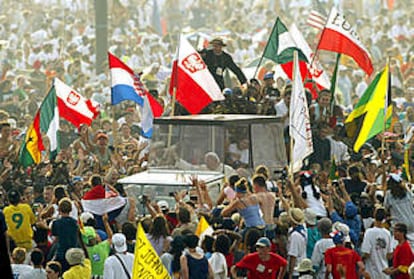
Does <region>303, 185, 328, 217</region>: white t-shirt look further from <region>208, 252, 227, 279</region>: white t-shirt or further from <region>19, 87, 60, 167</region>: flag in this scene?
<region>19, 87, 60, 167</region>: flag

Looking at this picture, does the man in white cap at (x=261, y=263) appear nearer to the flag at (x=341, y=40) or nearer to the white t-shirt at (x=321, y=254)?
the white t-shirt at (x=321, y=254)

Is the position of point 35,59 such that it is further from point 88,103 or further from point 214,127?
point 214,127

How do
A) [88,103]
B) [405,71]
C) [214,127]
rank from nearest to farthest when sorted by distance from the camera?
[214,127]
[88,103]
[405,71]

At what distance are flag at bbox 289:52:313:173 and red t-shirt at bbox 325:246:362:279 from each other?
2.75 metres

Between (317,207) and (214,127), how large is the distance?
2.51 m

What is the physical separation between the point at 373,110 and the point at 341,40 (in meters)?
2.42

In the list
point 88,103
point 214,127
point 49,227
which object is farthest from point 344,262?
point 88,103

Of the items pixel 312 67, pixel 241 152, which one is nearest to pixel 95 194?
pixel 241 152

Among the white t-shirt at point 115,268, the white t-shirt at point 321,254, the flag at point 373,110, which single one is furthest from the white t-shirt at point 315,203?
the white t-shirt at point 115,268

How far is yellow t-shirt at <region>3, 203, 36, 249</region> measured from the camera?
1441 cm

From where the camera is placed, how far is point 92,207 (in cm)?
1517

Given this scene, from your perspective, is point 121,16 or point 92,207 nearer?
point 92,207

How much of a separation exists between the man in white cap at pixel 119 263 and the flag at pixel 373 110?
218 inches

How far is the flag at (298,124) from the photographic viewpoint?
15.9 m
